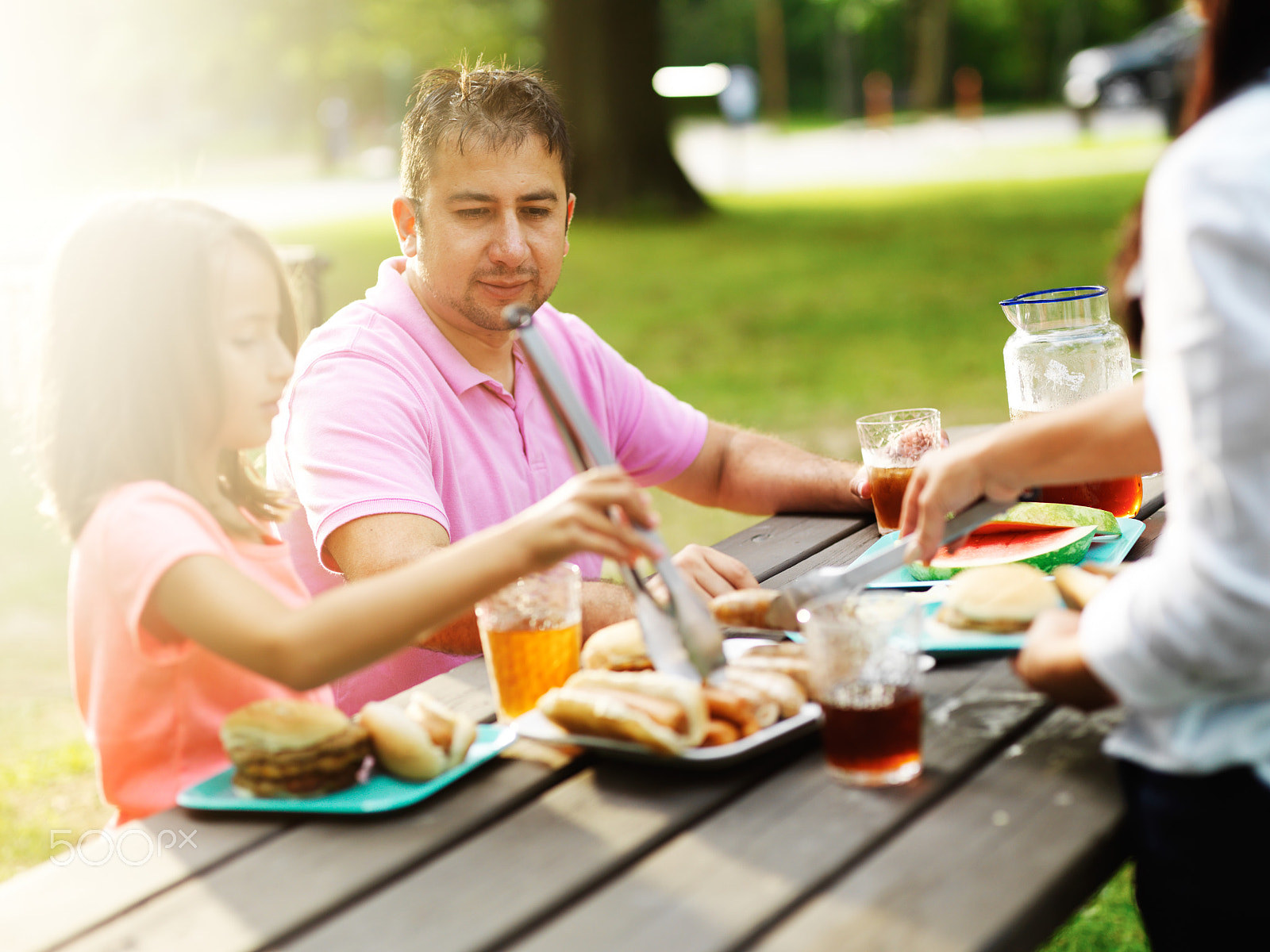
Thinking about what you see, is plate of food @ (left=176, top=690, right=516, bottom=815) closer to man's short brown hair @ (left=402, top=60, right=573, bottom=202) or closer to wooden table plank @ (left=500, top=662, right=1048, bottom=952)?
wooden table plank @ (left=500, top=662, right=1048, bottom=952)

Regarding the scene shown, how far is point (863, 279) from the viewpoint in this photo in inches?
487

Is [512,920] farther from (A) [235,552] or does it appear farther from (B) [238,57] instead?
(B) [238,57]

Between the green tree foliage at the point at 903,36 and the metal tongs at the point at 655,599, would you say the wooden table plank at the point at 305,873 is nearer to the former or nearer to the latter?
the metal tongs at the point at 655,599

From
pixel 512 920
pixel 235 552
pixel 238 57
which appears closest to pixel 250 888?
pixel 512 920

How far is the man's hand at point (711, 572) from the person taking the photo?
7.37ft

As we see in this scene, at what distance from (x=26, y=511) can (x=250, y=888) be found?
20.1 feet

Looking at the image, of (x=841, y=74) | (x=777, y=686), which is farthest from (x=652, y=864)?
(x=841, y=74)

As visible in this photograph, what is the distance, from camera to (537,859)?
1.46 metres

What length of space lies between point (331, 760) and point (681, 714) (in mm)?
424

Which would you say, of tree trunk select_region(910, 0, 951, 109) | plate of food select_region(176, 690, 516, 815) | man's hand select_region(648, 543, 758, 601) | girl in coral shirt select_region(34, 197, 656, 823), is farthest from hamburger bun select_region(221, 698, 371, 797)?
tree trunk select_region(910, 0, 951, 109)

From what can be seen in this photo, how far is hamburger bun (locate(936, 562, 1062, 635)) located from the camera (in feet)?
6.30

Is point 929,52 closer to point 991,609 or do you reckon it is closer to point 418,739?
point 991,609

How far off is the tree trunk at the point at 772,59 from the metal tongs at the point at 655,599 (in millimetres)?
39997

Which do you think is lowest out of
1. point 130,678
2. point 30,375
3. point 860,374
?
point 860,374
